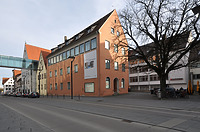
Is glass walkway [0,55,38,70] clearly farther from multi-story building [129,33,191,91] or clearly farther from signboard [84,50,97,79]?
multi-story building [129,33,191,91]

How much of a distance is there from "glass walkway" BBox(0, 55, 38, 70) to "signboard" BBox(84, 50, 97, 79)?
30408 mm

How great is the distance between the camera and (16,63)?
1929 inches

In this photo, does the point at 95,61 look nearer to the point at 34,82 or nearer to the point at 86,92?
the point at 86,92

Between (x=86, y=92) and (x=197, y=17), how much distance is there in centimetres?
1983

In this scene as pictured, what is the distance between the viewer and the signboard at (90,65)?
26.3m

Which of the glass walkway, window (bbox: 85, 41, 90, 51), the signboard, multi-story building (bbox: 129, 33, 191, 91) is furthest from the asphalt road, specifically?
the glass walkway

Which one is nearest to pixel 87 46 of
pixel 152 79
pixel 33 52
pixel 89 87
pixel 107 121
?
pixel 89 87

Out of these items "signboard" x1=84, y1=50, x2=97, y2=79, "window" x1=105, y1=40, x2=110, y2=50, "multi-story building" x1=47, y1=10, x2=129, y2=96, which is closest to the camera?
"multi-story building" x1=47, y1=10, x2=129, y2=96

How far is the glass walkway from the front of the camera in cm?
4519

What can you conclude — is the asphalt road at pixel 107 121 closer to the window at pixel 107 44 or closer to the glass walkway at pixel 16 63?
the window at pixel 107 44

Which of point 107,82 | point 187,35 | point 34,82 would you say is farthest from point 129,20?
point 34,82

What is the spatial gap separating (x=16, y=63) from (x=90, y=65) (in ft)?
108

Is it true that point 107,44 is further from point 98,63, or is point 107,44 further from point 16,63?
point 16,63

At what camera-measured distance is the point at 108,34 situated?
28.2 meters
